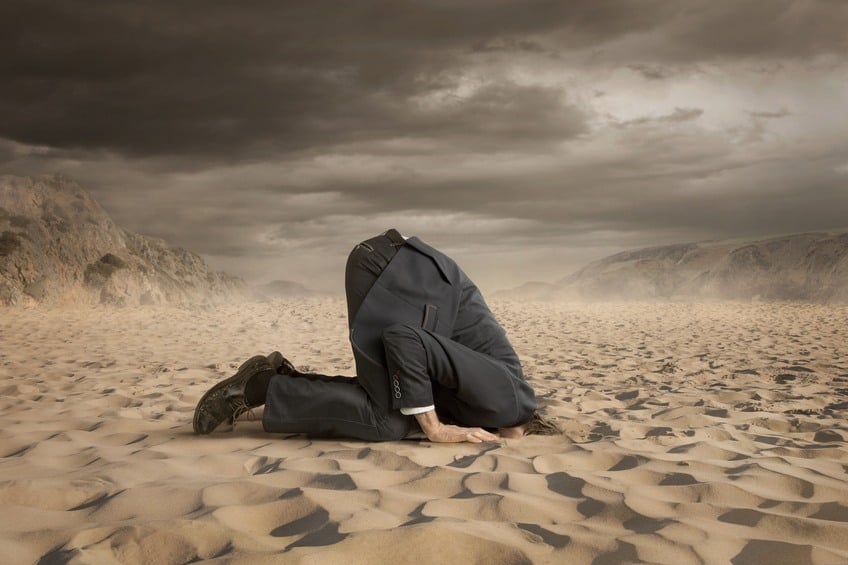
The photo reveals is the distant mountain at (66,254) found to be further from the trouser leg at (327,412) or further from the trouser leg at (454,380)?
the trouser leg at (454,380)

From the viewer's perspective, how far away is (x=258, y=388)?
357cm

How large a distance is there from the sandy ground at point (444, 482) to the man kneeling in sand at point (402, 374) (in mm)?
132

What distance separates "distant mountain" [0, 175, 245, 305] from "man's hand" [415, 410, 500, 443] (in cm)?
1381

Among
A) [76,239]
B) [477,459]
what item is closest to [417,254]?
[477,459]

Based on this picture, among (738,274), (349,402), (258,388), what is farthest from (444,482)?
(738,274)

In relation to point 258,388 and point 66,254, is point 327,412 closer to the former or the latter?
point 258,388

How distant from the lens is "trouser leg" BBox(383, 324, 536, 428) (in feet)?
10.5

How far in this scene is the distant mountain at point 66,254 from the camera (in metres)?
15.0

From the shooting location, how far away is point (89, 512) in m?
2.32

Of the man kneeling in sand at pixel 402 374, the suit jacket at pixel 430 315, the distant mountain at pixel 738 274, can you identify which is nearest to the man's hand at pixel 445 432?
the man kneeling in sand at pixel 402 374

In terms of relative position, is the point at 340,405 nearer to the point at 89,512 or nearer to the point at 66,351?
the point at 89,512

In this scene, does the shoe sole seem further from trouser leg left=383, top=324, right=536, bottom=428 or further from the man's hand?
the man's hand

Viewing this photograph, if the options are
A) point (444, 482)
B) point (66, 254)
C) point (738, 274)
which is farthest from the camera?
point (738, 274)

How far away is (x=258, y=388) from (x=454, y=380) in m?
1.06
